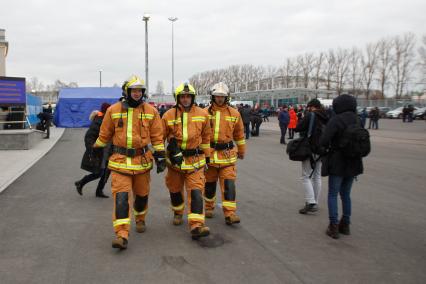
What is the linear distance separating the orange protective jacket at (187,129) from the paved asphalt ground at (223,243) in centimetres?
89

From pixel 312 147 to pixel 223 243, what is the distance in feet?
6.82

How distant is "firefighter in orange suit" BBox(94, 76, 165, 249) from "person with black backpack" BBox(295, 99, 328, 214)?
7.50ft

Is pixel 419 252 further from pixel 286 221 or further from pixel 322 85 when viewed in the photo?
pixel 322 85

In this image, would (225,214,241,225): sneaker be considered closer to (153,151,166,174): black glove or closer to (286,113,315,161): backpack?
(153,151,166,174): black glove

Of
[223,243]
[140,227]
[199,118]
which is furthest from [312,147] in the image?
[140,227]

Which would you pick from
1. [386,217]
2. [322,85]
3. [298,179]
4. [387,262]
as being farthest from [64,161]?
[322,85]

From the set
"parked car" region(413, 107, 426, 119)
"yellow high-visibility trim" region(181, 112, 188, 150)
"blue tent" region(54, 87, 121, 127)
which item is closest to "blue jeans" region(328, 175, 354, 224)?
"yellow high-visibility trim" region(181, 112, 188, 150)

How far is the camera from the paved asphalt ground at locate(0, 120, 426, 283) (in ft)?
13.0

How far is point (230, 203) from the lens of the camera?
5.49m

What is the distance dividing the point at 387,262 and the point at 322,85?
85342mm

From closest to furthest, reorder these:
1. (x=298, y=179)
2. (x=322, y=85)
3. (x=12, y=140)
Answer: (x=298, y=179)
(x=12, y=140)
(x=322, y=85)

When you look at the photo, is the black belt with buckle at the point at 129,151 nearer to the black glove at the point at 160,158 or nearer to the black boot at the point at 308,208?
the black glove at the point at 160,158

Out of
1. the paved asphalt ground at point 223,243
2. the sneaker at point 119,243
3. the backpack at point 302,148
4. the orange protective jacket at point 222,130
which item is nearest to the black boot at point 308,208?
the paved asphalt ground at point 223,243

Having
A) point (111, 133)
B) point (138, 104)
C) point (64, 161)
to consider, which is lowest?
point (64, 161)
